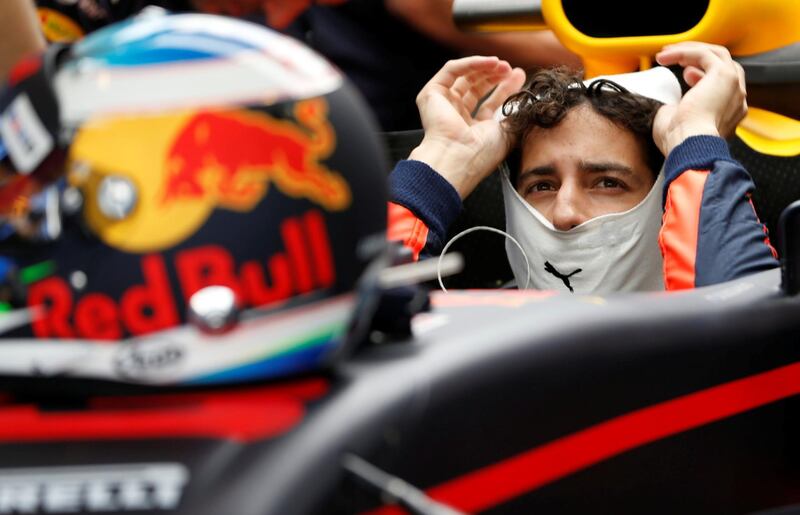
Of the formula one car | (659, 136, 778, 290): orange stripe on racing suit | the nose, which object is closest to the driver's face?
the nose

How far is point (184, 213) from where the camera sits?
66 centimetres

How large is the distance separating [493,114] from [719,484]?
0.89 meters

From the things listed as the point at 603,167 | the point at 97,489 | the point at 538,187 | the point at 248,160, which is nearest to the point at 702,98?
the point at 603,167

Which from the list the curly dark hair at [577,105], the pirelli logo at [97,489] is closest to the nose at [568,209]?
the curly dark hair at [577,105]

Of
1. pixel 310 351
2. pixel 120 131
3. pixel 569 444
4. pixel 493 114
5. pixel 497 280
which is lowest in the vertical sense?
pixel 497 280

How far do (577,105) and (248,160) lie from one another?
103 centimetres

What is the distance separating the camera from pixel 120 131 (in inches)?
26.4

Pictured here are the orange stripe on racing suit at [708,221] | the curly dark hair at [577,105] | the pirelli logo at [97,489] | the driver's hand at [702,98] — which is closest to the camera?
the pirelli logo at [97,489]

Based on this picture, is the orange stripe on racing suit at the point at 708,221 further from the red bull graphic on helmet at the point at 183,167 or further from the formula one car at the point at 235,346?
the red bull graphic on helmet at the point at 183,167

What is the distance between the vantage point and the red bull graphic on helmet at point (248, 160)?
2.19ft

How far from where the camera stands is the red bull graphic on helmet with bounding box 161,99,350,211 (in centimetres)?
67

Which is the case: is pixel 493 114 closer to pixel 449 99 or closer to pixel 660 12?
pixel 449 99

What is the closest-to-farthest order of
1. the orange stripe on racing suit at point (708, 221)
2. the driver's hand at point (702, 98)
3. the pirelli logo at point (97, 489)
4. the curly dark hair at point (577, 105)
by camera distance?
the pirelli logo at point (97, 489) < the orange stripe on racing suit at point (708, 221) < the driver's hand at point (702, 98) < the curly dark hair at point (577, 105)

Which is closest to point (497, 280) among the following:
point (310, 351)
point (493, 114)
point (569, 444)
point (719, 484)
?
point (493, 114)
